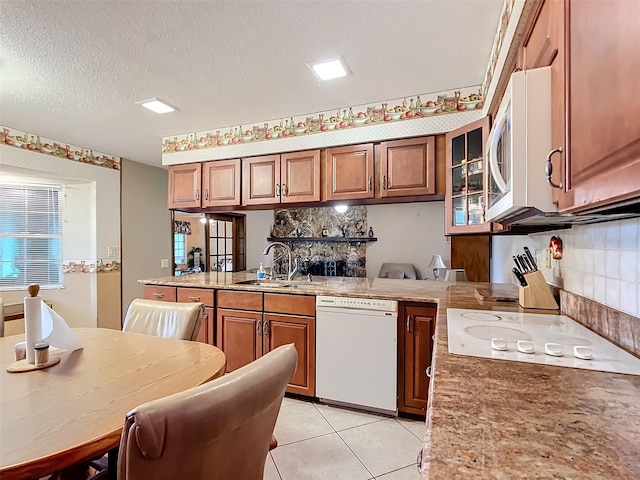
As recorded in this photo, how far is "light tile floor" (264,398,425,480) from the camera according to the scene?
1763 millimetres

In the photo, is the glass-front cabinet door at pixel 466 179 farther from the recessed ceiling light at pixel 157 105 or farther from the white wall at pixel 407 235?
the white wall at pixel 407 235

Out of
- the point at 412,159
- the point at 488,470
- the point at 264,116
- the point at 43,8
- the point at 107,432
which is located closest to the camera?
the point at 488,470

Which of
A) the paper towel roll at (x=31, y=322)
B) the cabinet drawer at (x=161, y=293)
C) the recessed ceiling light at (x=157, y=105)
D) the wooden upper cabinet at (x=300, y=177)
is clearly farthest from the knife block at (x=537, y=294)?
the recessed ceiling light at (x=157, y=105)

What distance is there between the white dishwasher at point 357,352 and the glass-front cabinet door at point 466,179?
73 cm

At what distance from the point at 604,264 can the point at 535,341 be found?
16.1 inches

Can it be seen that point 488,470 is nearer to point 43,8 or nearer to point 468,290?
point 468,290

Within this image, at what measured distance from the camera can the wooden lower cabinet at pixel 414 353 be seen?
2.20m

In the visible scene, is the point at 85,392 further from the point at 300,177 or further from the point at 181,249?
the point at 181,249

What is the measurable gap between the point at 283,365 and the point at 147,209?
440cm

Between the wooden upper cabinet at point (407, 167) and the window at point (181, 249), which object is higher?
the wooden upper cabinet at point (407, 167)

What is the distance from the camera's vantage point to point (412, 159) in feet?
8.48

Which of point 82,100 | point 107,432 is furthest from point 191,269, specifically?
point 107,432

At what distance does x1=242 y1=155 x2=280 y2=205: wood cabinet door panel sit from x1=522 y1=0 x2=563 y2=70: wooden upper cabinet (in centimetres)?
214

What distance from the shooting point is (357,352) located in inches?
91.9
